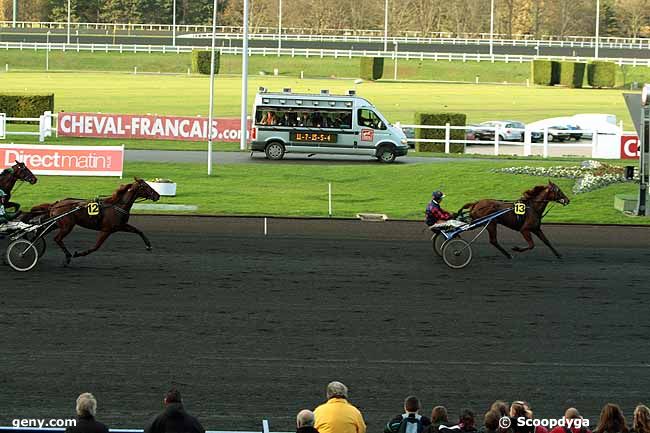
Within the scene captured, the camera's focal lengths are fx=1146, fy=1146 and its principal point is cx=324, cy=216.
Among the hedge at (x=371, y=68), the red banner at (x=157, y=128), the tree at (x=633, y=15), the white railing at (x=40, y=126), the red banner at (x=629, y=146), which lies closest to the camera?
the red banner at (x=629, y=146)

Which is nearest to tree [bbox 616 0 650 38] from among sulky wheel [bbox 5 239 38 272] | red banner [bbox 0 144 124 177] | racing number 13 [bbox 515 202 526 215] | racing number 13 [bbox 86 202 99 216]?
red banner [bbox 0 144 124 177]

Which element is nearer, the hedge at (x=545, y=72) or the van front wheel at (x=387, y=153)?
the van front wheel at (x=387, y=153)

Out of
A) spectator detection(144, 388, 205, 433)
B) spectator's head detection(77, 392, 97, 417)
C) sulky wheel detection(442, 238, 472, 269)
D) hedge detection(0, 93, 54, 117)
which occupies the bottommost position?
spectator detection(144, 388, 205, 433)

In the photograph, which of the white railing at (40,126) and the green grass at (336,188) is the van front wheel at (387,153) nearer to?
the green grass at (336,188)

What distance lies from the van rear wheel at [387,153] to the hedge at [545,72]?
46650 millimetres

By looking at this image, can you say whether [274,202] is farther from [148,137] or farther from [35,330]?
[148,137]

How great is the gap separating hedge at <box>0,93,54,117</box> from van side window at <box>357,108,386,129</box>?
51.2ft

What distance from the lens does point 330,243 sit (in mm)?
20625

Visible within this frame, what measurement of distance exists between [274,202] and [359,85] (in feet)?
160

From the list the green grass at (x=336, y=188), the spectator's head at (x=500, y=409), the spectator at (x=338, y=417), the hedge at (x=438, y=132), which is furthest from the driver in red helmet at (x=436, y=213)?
the hedge at (x=438, y=132)

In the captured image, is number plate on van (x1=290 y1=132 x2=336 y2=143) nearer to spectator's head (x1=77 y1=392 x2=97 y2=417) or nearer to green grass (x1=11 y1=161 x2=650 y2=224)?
green grass (x1=11 y1=161 x2=650 y2=224)

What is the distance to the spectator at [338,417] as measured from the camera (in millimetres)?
8430

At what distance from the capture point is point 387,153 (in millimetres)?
34625

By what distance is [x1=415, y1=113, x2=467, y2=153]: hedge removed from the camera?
128 ft
